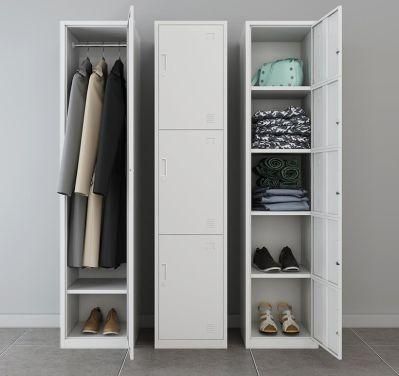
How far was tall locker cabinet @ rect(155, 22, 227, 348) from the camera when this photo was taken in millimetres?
3389

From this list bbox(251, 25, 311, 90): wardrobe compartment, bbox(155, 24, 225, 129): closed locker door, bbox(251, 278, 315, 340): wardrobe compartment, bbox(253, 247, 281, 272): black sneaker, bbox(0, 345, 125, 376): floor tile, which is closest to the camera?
bbox(0, 345, 125, 376): floor tile

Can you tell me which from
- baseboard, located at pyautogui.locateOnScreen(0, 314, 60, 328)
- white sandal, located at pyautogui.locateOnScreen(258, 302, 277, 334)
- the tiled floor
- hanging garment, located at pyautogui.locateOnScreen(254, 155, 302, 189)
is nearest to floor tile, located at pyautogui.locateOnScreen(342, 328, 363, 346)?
the tiled floor

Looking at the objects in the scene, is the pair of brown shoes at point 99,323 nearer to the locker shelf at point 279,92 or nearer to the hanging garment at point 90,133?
the hanging garment at point 90,133

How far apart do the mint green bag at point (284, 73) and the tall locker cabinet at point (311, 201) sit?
2.6 inches

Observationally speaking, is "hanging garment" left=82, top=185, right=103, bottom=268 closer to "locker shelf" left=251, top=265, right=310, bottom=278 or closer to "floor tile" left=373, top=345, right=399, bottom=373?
"locker shelf" left=251, top=265, right=310, bottom=278

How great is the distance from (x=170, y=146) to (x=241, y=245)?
2.87 feet

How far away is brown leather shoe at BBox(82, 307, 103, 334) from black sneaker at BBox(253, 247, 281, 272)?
3.70 ft

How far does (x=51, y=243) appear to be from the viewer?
390cm

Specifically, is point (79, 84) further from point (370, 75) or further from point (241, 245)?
point (370, 75)

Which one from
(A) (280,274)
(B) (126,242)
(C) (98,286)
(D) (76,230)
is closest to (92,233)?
(D) (76,230)

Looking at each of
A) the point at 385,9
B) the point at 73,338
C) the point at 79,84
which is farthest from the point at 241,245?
the point at 385,9

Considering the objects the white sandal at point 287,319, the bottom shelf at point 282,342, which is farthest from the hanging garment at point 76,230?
the white sandal at point 287,319

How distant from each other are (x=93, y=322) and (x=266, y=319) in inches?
45.0

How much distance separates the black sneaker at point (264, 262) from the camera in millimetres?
3492
